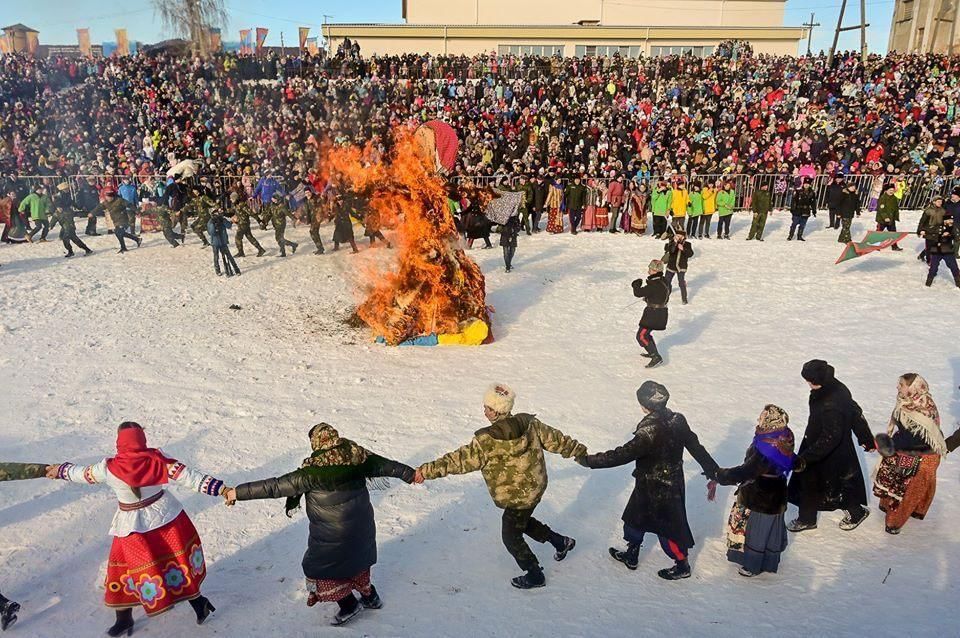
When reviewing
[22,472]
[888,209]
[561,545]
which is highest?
[888,209]

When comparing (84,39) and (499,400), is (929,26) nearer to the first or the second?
(499,400)

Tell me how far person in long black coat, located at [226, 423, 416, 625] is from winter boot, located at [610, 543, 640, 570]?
5.59 feet

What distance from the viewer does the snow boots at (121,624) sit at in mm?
3773

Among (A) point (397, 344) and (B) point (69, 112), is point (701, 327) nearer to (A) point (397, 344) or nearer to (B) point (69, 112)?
(A) point (397, 344)

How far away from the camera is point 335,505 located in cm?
374

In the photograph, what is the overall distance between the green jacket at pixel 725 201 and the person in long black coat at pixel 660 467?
521 inches

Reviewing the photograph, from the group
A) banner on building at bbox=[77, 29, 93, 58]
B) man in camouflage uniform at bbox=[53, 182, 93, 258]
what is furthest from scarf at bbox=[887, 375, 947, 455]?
banner on building at bbox=[77, 29, 93, 58]

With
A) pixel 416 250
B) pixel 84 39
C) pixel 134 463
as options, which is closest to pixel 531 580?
pixel 134 463

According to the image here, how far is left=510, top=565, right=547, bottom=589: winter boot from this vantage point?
4250mm

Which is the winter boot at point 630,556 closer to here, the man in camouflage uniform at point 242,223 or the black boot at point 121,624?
the black boot at point 121,624

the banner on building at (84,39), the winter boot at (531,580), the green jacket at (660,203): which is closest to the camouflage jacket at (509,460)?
the winter boot at (531,580)

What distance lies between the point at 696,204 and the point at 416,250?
9637 mm

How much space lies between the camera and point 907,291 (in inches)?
467

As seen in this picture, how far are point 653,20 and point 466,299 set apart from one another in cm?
3108
